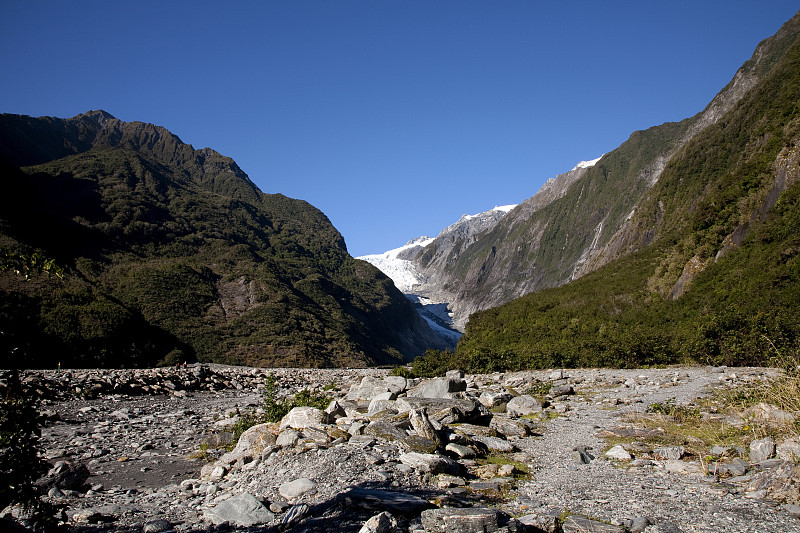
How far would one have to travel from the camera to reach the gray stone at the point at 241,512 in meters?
6.16

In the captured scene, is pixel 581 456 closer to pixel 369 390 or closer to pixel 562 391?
pixel 562 391

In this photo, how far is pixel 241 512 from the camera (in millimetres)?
6301

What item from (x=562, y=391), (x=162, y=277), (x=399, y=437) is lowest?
(x=562, y=391)

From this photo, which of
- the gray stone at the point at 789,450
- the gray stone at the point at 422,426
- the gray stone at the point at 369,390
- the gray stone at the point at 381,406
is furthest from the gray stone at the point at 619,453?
the gray stone at the point at 369,390

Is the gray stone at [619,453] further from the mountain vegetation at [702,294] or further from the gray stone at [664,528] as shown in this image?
the mountain vegetation at [702,294]

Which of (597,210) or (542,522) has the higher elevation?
(597,210)

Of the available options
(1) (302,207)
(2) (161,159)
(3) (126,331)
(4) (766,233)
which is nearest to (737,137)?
(4) (766,233)

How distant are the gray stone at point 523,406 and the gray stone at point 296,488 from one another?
869 cm

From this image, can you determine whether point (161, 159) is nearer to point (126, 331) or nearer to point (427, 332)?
point (427, 332)

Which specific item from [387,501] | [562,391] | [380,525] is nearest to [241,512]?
[387,501]

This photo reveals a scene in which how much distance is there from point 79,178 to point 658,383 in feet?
306

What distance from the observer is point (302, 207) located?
497 feet

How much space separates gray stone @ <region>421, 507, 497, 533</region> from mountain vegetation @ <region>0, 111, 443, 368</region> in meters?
23.2

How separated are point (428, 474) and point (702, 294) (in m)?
28.7
